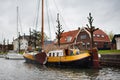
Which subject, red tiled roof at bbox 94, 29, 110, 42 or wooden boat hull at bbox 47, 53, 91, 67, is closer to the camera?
wooden boat hull at bbox 47, 53, 91, 67

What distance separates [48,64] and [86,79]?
61.1ft

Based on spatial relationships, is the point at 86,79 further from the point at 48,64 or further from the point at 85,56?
the point at 48,64

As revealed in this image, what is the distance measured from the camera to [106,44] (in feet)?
253

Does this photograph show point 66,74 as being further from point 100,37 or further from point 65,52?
point 100,37

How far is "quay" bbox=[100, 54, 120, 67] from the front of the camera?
3456 centimetres

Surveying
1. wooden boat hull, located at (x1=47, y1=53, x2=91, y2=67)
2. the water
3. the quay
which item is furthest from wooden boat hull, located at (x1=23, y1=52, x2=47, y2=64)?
the quay

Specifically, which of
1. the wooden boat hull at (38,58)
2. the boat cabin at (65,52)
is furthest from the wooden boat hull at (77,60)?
the wooden boat hull at (38,58)

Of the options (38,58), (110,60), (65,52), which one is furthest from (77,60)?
(38,58)

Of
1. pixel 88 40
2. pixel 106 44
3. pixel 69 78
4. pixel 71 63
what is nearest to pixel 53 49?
pixel 71 63

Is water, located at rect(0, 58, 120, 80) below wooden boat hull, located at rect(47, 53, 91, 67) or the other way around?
below

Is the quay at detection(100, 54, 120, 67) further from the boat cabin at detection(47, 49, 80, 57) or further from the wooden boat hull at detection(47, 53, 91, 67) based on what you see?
the boat cabin at detection(47, 49, 80, 57)

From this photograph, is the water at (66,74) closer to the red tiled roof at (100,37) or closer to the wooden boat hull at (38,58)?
the wooden boat hull at (38,58)

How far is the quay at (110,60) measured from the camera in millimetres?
34562

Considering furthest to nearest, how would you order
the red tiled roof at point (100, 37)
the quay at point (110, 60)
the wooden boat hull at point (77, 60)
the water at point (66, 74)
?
the red tiled roof at point (100, 37) → the wooden boat hull at point (77, 60) → the quay at point (110, 60) → the water at point (66, 74)
